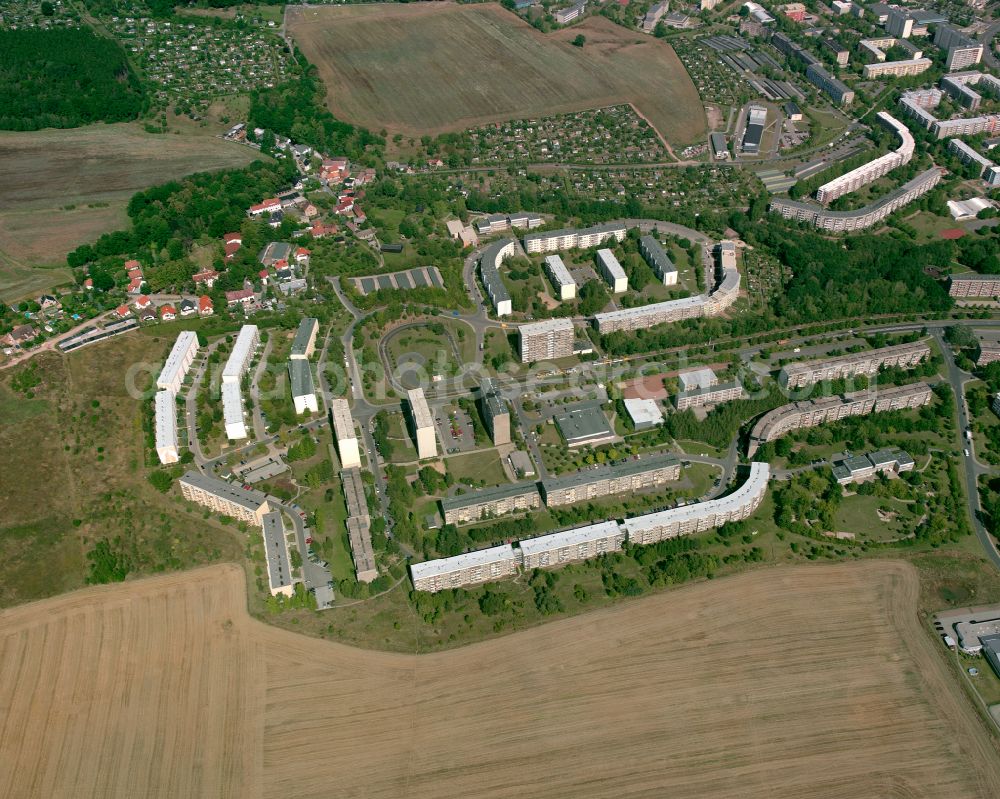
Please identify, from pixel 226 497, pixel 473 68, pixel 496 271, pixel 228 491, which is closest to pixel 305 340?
pixel 228 491

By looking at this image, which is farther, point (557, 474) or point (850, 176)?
point (850, 176)

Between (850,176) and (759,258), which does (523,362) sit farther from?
(850,176)

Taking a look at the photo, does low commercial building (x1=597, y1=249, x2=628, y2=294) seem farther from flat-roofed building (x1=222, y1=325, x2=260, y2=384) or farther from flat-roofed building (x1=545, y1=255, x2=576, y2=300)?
flat-roofed building (x1=222, y1=325, x2=260, y2=384)

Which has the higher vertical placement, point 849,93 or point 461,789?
point 849,93

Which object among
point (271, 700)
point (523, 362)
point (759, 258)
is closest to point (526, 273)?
point (523, 362)

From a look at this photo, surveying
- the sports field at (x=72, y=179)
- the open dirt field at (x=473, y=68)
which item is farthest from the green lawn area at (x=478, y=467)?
the open dirt field at (x=473, y=68)

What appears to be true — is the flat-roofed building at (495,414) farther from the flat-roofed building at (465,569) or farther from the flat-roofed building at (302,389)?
the flat-roofed building at (302,389)

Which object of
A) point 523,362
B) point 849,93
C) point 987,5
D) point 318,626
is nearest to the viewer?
point 318,626
